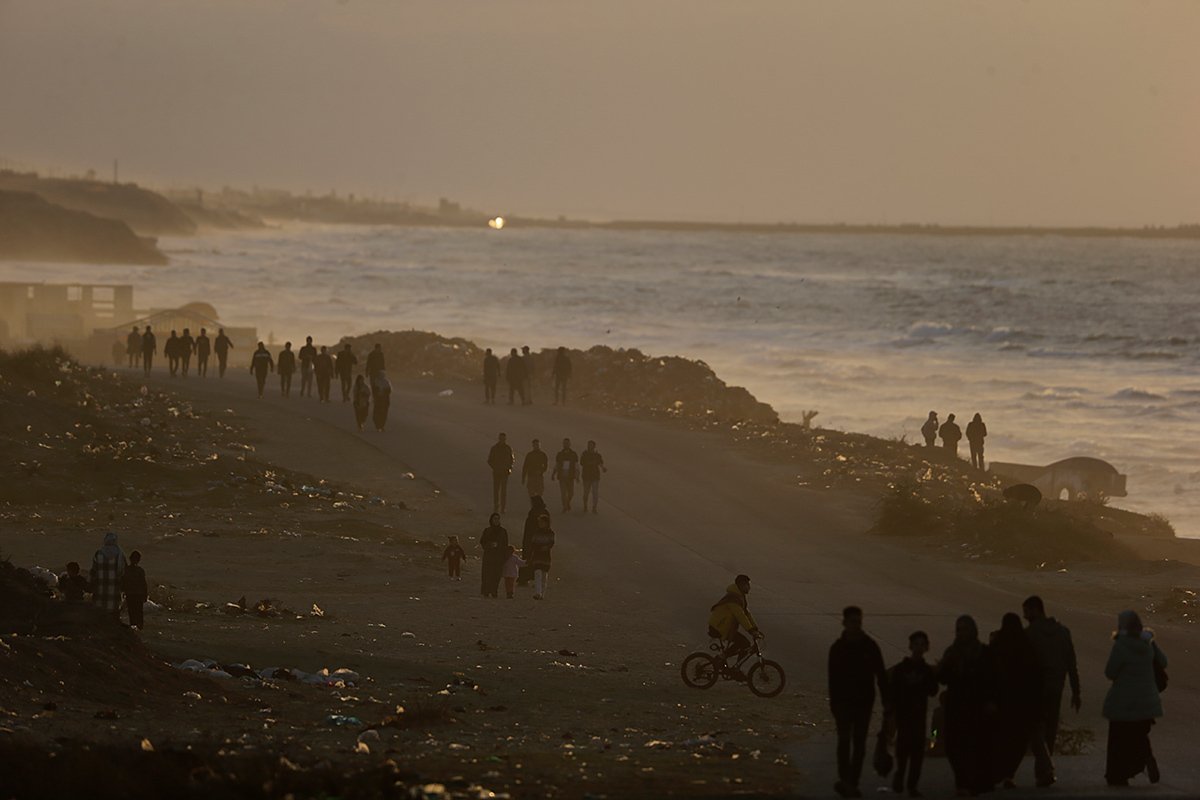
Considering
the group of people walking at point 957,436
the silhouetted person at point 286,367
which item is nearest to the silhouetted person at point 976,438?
the group of people walking at point 957,436

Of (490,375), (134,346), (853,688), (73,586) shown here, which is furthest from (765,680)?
(134,346)

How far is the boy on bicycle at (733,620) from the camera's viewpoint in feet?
48.9

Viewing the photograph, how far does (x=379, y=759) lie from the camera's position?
10875 mm

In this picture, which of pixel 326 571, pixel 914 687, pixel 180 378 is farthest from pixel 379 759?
pixel 180 378

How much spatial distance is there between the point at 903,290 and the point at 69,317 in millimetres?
107021

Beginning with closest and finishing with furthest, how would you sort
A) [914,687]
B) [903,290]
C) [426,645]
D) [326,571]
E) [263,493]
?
[914,687]
[426,645]
[326,571]
[263,493]
[903,290]

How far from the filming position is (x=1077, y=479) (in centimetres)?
3556

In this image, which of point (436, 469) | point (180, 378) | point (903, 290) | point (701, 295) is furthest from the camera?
point (903, 290)

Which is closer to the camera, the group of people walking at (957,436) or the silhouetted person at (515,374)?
the group of people walking at (957,436)

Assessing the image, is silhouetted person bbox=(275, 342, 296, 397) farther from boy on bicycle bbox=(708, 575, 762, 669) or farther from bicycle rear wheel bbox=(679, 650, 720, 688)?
boy on bicycle bbox=(708, 575, 762, 669)

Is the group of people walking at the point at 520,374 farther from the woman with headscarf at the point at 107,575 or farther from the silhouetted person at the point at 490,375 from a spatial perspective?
the woman with headscarf at the point at 107,575

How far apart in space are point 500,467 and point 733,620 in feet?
38.4

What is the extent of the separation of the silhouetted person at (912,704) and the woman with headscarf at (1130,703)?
1672 millimetres

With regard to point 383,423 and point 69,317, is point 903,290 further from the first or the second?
point 383,423
